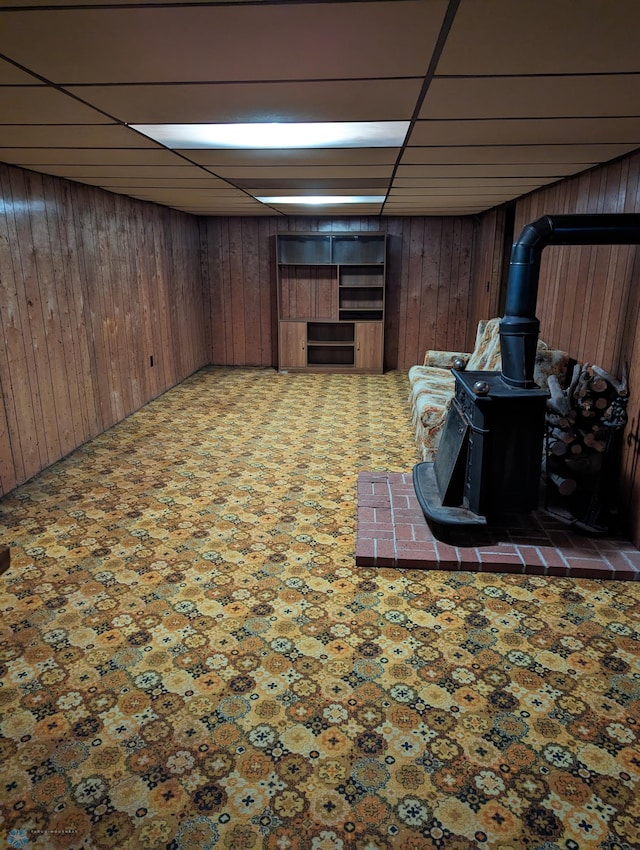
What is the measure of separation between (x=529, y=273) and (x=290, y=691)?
2.32 metres

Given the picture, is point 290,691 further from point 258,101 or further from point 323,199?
point 323,199

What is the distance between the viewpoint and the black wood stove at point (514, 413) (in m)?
2.82

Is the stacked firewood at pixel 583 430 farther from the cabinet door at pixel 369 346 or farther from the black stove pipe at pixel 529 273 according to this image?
the cabinet door at pixel 369 346

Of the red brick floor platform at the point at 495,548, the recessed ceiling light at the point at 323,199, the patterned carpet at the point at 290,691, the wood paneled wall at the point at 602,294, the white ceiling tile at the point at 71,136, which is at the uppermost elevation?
the recessed ceiling light at the point at 323,199

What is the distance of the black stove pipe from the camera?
112 inches

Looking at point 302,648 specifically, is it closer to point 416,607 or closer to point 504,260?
point 416,607

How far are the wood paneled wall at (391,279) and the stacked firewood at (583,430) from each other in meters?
4.44

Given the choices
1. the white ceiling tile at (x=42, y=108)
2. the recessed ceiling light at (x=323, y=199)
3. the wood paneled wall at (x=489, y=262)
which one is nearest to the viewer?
the white ceiling tile at (x=42, y=108)

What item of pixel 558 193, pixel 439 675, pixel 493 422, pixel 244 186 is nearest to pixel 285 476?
pixel 493 422

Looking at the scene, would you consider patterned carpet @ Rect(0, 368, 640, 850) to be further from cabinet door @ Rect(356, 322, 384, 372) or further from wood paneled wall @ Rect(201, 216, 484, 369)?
wood paneled wall @ Rect(201, 216, 484, 369)

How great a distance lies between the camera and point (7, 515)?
130 inches

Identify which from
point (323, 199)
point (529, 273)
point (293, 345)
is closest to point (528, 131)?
point (529, 273)

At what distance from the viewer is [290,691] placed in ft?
6.50

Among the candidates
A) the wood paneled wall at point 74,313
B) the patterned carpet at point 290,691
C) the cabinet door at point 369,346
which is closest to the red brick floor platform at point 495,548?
the patterned carpet at point 290,691
